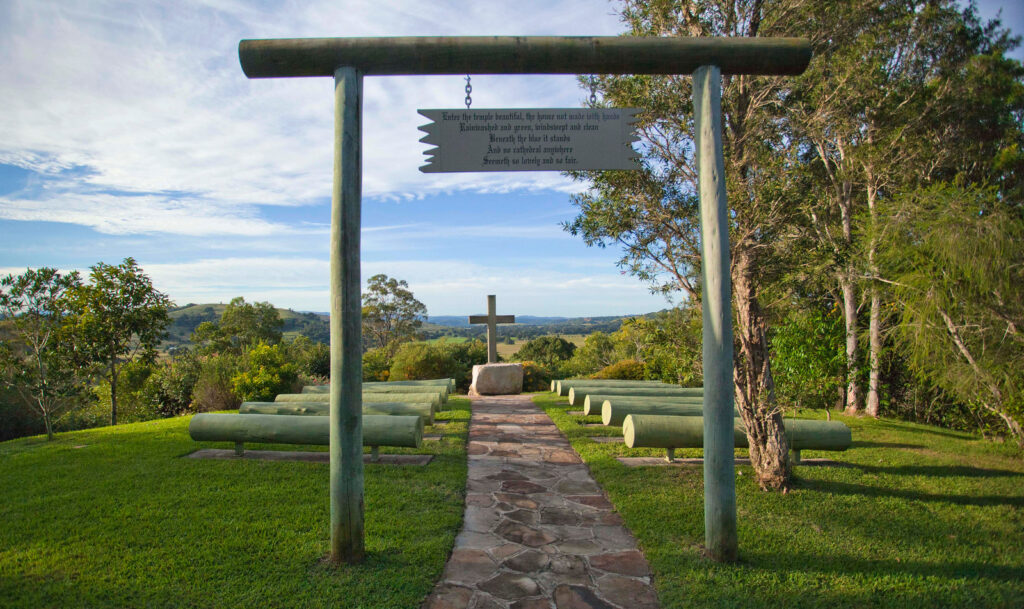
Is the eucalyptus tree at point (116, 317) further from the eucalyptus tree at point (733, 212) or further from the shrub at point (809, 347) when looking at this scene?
the shrub at point (809, 347)

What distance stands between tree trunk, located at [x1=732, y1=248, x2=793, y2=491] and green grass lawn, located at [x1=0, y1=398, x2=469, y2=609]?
3224 mm

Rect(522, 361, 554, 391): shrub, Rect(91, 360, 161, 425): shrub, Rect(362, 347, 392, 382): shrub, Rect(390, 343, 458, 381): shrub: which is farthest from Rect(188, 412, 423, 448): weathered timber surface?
Rect(522, 361, 554, 391): shrub

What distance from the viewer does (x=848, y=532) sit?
4.33 meters

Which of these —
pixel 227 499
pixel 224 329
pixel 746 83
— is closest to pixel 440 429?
pixel 227 499

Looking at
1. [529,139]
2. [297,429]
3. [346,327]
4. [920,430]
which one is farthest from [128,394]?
[920,430]

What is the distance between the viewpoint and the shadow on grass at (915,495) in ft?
17.5

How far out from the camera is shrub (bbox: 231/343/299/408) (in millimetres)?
10898

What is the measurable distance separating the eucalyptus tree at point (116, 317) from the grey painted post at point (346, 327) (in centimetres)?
961

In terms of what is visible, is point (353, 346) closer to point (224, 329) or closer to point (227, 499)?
point (227, 499)

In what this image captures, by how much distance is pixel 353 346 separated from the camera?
3.51m

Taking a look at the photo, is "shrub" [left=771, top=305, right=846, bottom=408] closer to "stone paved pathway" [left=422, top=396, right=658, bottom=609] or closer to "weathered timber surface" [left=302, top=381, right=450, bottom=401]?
"stone paved pathway" [left=422, top=396, right=658, bottom=609]

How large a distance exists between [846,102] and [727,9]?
5.73m

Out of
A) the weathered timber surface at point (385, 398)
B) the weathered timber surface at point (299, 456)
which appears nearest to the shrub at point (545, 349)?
the weathered timber surface at point (385, 398)

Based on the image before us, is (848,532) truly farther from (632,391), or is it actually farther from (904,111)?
(904,111)
